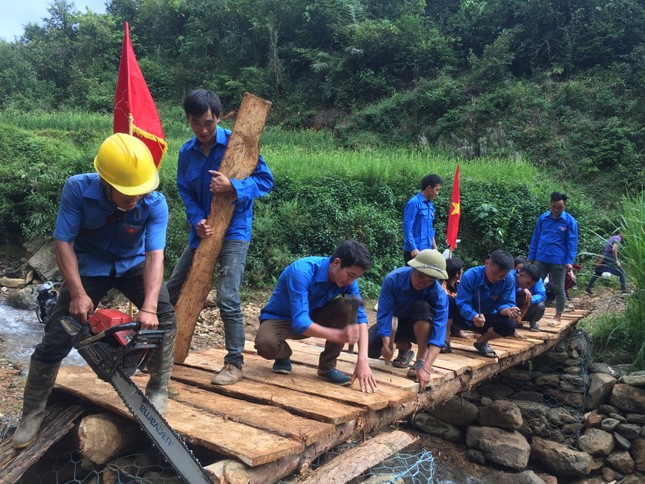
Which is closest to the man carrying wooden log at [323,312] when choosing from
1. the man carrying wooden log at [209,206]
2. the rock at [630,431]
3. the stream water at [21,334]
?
the man carrying wooden log at [209,206]

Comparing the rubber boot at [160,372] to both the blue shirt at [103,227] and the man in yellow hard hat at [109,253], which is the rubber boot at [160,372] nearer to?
the man in yellow hard hat at [109,253]

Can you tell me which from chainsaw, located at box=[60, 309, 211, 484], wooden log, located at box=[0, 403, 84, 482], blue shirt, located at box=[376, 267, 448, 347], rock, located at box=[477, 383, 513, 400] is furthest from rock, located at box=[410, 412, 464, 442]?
chainsaw, located at box=[60, 309, 211, 484]

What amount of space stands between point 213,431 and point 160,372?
437 mm

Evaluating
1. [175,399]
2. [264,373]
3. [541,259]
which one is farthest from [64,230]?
[541,259]

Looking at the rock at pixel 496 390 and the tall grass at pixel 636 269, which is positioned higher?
the tall grass at pixel 636 269

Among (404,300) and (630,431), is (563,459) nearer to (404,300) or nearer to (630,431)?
(630,431)

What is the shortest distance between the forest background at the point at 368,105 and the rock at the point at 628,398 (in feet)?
6.74

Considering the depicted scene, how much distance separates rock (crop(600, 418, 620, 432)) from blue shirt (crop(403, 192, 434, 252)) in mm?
3089

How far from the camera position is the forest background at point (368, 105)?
385 inches

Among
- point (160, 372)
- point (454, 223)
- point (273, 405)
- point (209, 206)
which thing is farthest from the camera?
point (454, 223)

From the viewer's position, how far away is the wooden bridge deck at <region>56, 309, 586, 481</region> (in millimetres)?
2287

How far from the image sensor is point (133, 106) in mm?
3781

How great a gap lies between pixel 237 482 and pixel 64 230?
131 cm

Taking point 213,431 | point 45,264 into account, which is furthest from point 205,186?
point 45,264
